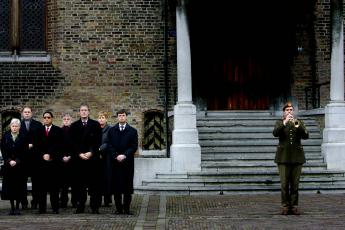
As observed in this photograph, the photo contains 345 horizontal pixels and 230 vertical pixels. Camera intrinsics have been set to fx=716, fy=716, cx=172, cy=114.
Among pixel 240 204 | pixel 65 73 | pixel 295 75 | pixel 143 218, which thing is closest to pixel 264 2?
pixel 295 75

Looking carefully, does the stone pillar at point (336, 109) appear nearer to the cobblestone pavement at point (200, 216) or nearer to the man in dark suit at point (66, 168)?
the cobblestone pavement at point (200, 216)

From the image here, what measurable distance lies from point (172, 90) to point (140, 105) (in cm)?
92

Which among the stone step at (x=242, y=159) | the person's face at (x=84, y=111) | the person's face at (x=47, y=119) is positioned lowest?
the stone step at (x=242, y=159)

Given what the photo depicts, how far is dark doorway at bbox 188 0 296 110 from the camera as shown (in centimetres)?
1888

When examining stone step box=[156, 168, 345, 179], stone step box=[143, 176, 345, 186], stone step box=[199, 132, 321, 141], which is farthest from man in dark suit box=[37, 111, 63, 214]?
stone step box=[199, 132, 321, 141]

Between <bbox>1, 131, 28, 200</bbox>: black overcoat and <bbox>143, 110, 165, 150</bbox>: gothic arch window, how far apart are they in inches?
270

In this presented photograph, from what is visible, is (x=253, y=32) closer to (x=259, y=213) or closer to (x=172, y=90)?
(x=172, y=90)

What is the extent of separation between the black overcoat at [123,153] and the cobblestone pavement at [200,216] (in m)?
0.49

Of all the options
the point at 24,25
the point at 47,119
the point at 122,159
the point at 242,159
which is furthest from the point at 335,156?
the point at 24,25

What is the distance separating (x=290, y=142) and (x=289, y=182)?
641mm

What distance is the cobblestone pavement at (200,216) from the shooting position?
9945 millimetres

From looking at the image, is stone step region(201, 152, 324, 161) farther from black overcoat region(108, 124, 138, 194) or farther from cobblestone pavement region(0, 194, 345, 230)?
black overcoat region(108, 124, 138, 194)

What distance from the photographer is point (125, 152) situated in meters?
11.6

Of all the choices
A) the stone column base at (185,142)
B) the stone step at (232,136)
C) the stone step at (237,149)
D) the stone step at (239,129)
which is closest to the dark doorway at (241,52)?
the stone step at (239,129)
